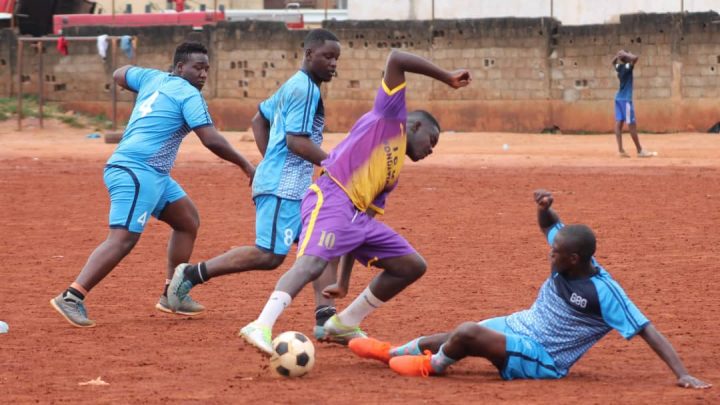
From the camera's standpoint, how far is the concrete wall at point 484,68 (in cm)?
2714

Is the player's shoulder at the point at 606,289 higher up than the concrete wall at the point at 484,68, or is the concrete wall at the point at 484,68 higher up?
the concrete wall at the point at 484,68

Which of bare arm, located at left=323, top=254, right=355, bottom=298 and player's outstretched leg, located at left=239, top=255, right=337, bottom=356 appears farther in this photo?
bare arm, located at left=323, top=254, right=355, bottom=298

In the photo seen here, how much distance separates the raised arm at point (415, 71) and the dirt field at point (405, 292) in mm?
1594

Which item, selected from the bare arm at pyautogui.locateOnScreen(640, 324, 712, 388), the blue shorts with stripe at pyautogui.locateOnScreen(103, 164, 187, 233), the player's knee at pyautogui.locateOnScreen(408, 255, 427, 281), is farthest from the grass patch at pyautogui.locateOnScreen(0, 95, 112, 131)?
the bare arm at pyautogui.locateOnScreen(640, 324, 712, 388)

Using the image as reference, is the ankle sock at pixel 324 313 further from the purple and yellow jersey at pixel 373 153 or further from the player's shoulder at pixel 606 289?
the player's shoulder at pixel 606 289

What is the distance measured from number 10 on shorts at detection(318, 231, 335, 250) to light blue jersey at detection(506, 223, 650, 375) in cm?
105

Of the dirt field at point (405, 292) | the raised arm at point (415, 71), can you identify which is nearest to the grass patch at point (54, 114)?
the dirt field at point (405, 292)

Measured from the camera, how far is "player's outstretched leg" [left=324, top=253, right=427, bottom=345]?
723 centimetres

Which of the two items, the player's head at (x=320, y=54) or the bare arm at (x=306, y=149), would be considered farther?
the player's head at (x=320, y=54)

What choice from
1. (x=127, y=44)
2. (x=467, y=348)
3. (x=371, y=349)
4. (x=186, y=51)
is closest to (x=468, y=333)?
(x=467, y=348)

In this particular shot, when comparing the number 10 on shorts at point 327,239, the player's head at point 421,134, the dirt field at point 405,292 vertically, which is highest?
the player's head at point 421,134

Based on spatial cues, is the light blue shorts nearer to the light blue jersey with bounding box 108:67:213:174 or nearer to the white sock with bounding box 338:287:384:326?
the white sock with bounding box 338:287:384:326

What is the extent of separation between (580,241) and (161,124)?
3410 millimetres

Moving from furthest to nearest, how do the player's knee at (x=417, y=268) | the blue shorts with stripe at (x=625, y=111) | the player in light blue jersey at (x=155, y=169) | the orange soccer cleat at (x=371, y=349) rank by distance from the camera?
the blue shorts with stripe at (x=625, y=111)
the player in light blue jersey at (x=155, y=169)
the player's knee at (x=417, y=268)
the orange soccer cleat at (x=371, y=349)
